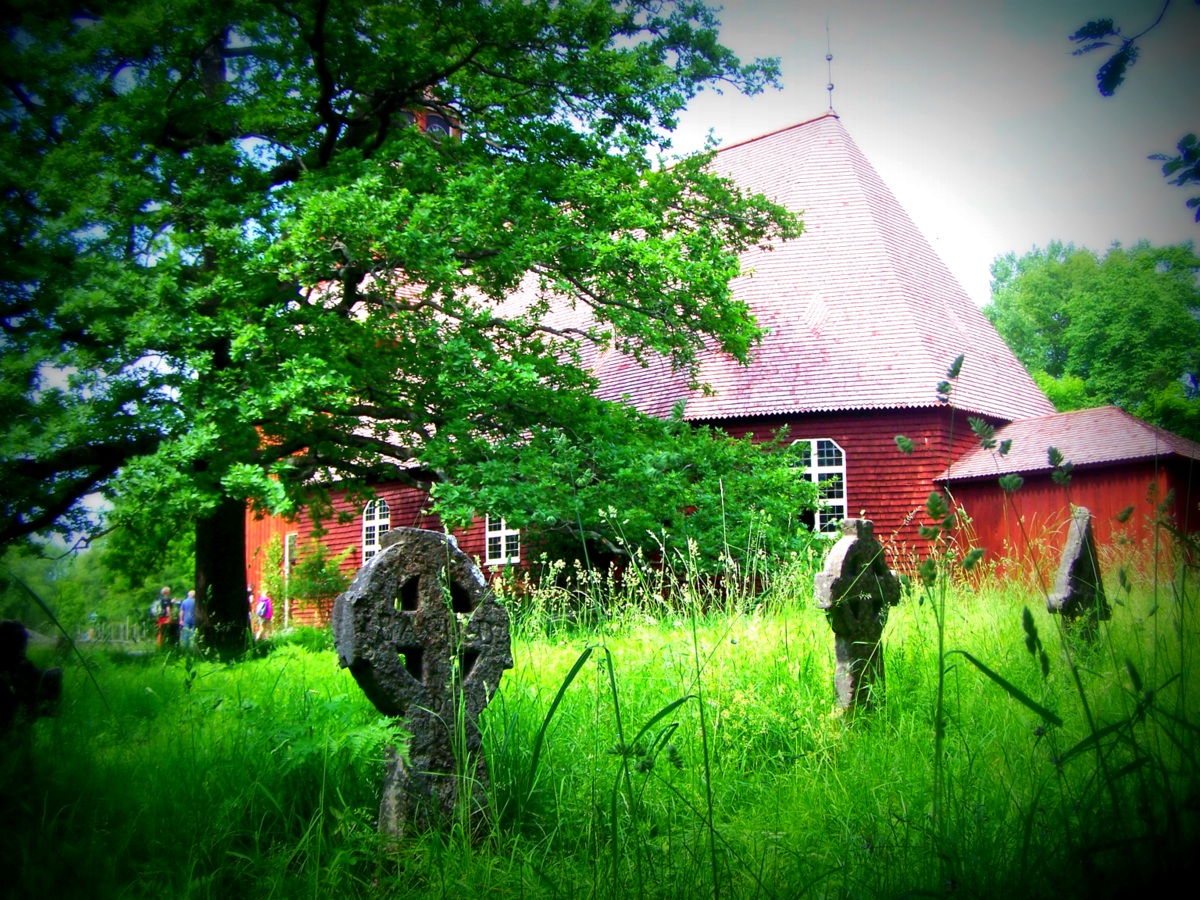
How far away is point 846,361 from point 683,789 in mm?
17339

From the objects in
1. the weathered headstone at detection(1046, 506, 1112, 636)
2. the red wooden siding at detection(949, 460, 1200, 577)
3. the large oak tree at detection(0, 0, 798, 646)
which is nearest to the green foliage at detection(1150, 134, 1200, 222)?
the weathered headstone at detection(1046, 506, 1112, 636)

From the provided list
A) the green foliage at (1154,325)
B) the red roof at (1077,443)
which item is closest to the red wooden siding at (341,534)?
the red roof at (1077,443)

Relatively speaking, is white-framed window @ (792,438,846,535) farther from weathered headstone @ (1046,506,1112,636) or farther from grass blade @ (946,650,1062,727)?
grass blade @ (946,650,1062,727)

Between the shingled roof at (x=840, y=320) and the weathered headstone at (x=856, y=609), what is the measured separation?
13.9 meters

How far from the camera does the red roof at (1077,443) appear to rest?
15.9 metres

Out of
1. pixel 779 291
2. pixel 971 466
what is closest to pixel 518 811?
pixel 971 466

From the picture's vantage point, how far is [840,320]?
20609mm

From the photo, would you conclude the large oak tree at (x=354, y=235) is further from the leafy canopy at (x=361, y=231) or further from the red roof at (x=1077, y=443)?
the red roof at (x=1077, y=443)

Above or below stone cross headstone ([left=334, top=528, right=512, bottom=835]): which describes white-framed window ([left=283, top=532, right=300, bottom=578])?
below

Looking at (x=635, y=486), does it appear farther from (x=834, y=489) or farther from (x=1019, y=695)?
(x=1019, y=695)

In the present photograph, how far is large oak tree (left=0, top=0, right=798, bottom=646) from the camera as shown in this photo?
10508mm

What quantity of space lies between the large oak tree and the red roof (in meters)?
6.76

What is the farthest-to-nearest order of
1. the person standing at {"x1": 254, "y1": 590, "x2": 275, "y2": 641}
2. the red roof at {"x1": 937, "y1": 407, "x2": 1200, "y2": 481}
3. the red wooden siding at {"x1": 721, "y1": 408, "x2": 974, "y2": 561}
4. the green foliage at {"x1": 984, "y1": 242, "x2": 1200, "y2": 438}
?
the person standing at {"x1": 254, "y1": 590, "x2": 275, "y2": 641}
the red wooden siding at {"x1": 721, "y1": 408, "x2": 974, "y2": 561}
the red roof at {"x1": 937, "y1": 407, "x2": 1200, "y2": 481}
the green foliage at {"x1": 984, "y1": 242, "x2": 1200, "y2": 438}

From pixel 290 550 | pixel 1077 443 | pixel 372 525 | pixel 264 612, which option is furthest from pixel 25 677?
pixel 290 550
